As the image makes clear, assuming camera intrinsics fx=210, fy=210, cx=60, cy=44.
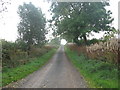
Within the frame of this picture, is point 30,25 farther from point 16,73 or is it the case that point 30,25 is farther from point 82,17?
point 16,73

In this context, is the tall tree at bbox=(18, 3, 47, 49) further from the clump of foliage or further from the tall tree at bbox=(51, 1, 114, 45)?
the tall tree at bbox=(51, 1, 114, 45)

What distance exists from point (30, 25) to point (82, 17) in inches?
337

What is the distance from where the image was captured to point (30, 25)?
33.8 meters

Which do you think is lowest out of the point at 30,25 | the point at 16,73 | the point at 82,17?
the point at 16,73

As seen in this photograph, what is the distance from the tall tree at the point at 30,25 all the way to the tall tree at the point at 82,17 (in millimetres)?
4319

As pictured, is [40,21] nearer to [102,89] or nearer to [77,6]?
[77,6]

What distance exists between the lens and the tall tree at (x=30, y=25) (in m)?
33.2

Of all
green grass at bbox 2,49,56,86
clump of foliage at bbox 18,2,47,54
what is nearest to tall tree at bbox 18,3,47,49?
clump of foliage at bbox 18,2,47,54

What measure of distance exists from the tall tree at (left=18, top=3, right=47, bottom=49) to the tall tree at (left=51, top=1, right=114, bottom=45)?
14.2 feet

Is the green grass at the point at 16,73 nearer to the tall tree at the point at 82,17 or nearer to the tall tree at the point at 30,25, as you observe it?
the tall tree at the point at 30,25

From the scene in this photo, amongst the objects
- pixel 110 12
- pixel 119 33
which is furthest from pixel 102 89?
pixel 110 12

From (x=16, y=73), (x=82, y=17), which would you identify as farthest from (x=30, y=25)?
(x=16, y=73)

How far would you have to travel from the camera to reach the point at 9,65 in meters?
19.1

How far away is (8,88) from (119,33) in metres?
9.78
